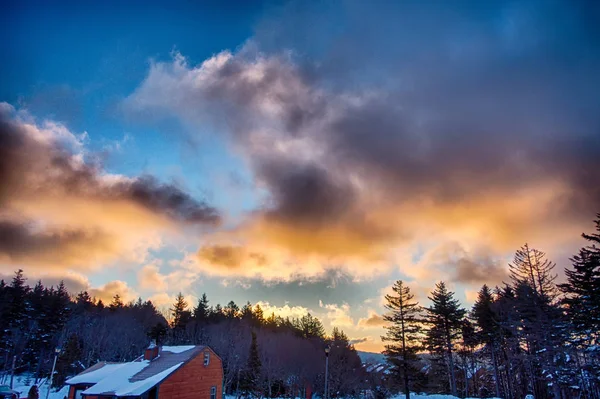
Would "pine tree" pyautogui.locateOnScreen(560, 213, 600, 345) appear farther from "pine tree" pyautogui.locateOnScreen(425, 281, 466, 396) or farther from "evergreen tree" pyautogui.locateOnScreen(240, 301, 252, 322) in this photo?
"evergreen tree" pyautogui.locateOnScreen(240, 301, 252, 322)

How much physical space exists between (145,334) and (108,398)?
153ft

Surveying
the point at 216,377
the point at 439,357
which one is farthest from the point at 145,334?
the point at 439,357

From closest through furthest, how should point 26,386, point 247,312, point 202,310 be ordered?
point 26,386, point 202,310, point 247,312

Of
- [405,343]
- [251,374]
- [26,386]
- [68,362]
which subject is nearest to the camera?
[405,343]

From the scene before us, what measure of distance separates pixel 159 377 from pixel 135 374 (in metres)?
4.71

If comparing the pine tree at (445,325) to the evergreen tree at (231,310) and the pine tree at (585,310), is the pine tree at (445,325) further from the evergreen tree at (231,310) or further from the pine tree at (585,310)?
the evergreen tree at (231,310)

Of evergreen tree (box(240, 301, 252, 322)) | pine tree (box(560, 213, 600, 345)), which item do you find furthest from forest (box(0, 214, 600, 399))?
evergreen tree (box(240, 301, 252, 322))

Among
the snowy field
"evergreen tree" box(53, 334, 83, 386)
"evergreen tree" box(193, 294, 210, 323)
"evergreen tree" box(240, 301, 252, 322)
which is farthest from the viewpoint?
"evergreen tree" box(240, 301, 252, 322)

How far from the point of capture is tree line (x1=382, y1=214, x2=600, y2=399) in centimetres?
3691

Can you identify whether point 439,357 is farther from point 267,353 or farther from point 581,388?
point 267,353

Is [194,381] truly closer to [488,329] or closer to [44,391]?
[44,391]

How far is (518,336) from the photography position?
4550 cm

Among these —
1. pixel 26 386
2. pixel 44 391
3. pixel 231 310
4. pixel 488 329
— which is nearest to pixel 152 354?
pixel 44 391

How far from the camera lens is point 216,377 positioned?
45969 millimetres
